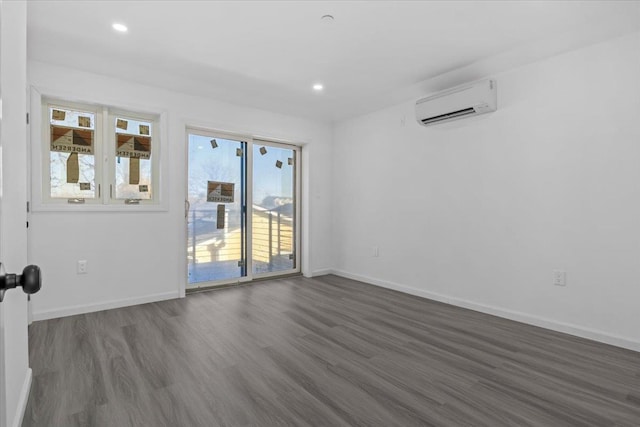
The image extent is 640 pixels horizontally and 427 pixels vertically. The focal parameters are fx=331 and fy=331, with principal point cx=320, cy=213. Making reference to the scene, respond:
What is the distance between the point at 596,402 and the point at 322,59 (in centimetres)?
326

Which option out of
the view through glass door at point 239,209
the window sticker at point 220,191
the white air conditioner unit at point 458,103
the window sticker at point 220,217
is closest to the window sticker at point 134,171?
the view through glass door at point 239,209

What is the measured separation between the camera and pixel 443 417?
174 cm

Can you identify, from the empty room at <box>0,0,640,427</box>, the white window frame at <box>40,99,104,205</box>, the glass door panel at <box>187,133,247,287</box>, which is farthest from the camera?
the glass door panel at <box>187,133,247,287</box>

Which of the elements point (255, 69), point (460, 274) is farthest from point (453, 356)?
point (255, 69)

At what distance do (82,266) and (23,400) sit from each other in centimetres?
188

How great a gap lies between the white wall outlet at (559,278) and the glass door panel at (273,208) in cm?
345

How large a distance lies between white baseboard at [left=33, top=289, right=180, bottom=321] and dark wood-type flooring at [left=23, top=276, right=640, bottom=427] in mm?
116

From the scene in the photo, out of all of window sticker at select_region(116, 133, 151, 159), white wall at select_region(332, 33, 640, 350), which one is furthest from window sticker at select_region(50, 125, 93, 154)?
white wall at select_region(332, 33, 640, 350)

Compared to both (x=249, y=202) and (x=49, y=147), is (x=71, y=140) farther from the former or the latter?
(x=249, y=202)

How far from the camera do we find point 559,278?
2.99 meters

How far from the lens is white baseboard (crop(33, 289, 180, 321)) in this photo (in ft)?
10.4

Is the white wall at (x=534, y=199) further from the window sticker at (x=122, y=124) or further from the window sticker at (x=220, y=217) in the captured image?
the window sticker at (x=122, y=124)

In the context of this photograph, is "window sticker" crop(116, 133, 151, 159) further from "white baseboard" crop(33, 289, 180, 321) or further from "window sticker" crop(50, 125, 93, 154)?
"white baseboard" crop(33, 289, 180, 321)

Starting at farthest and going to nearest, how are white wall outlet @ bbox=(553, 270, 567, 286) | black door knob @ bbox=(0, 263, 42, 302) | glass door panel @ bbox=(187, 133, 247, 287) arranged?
glass door panel @ bbox=(187, 133, 247, 287)
white wall outlet @ bbox=(553, 270, 567, 286)
black door knob @ bbox=(0, 263, 42, 302)
